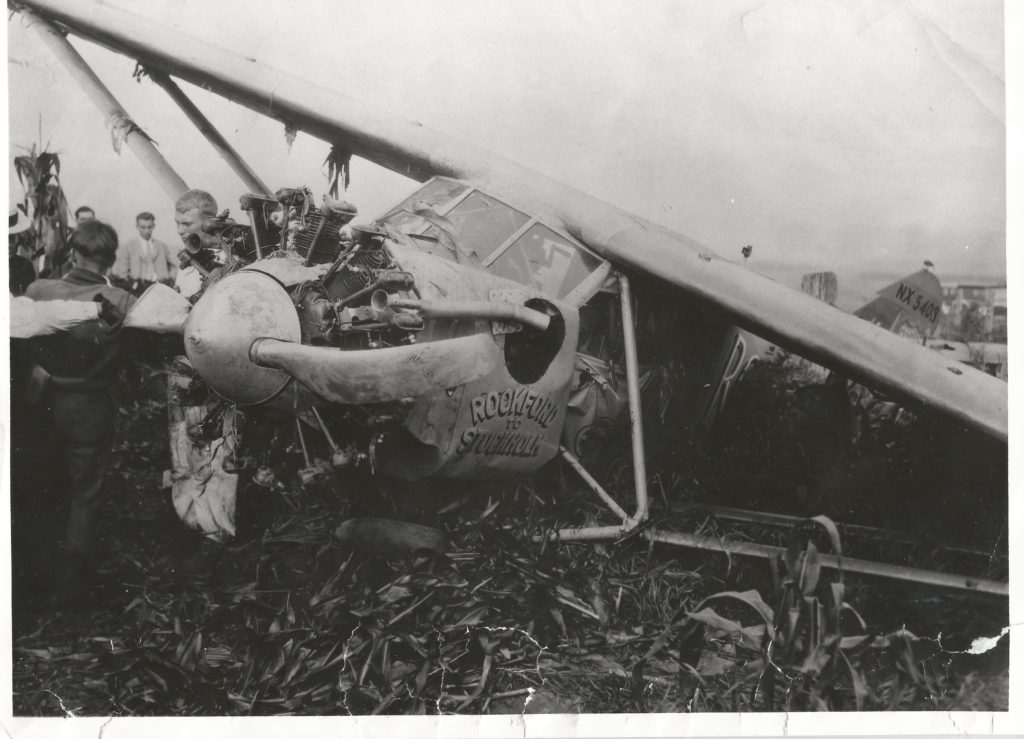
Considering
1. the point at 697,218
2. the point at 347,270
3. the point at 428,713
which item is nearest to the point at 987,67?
the point at 697,218

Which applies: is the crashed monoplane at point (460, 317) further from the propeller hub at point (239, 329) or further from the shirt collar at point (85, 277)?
the shirt collar at point (85, 277)

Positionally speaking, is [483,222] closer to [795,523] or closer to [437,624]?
[437,624]

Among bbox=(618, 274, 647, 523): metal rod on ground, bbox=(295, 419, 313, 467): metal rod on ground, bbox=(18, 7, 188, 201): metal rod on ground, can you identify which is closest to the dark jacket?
bbox=(18, 7, 188, 201): metal rod on ground

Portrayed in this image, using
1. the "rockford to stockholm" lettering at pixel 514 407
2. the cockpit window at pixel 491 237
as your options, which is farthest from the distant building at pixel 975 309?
the "rockford to stockholm" lettering at pixel 514 407

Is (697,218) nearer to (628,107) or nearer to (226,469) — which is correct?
(628,107)

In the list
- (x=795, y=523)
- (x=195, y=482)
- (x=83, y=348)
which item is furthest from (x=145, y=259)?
(x=795, y=523)

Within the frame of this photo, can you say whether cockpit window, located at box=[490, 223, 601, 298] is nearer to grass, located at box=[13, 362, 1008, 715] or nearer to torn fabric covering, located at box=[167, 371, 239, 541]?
grass, located at box=[13, 362, 1008, 715]

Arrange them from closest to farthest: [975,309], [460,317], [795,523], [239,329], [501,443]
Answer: [239,329]
[460,317]
[501,443]
[795,523]
[975,309]
